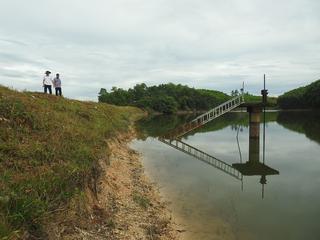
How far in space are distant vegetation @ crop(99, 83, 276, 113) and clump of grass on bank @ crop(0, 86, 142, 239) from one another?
13769 centimetres

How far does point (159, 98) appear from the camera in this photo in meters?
159

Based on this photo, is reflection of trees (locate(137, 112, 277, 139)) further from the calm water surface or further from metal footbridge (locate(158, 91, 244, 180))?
the calm water surface

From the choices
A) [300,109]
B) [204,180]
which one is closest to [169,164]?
[204,180]

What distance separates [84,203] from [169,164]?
1518 cm

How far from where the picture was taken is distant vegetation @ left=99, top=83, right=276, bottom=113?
516 feet

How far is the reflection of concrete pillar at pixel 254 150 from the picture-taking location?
28.6 metres

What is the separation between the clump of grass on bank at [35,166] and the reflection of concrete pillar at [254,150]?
17.0 meters

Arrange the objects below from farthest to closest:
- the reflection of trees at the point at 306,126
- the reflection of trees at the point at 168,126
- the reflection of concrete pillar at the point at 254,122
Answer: the reflection of trees at the point at 168,126, the reflection of trees at the point at 306,126, the reflection of concrete pillar at the point at 254,122

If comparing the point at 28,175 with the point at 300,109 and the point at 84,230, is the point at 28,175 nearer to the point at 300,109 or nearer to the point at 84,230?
the point at 84,230

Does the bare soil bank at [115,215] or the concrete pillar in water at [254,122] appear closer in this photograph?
the bare soil bank at [115,215]

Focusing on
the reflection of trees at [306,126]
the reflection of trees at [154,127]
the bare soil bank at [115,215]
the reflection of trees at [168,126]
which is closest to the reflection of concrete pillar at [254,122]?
the reflection of trees at [306,126]

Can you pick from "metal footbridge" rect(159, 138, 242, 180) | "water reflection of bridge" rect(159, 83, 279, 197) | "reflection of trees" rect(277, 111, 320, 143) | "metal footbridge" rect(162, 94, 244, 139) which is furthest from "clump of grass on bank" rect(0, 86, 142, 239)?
"reflection of trees" rect(277, 111, 320, 143)

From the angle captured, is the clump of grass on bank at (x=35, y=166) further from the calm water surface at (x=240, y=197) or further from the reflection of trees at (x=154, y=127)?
the reflection of trees at (x=154, y=127)

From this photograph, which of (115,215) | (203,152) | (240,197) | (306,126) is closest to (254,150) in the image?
(203,152)
